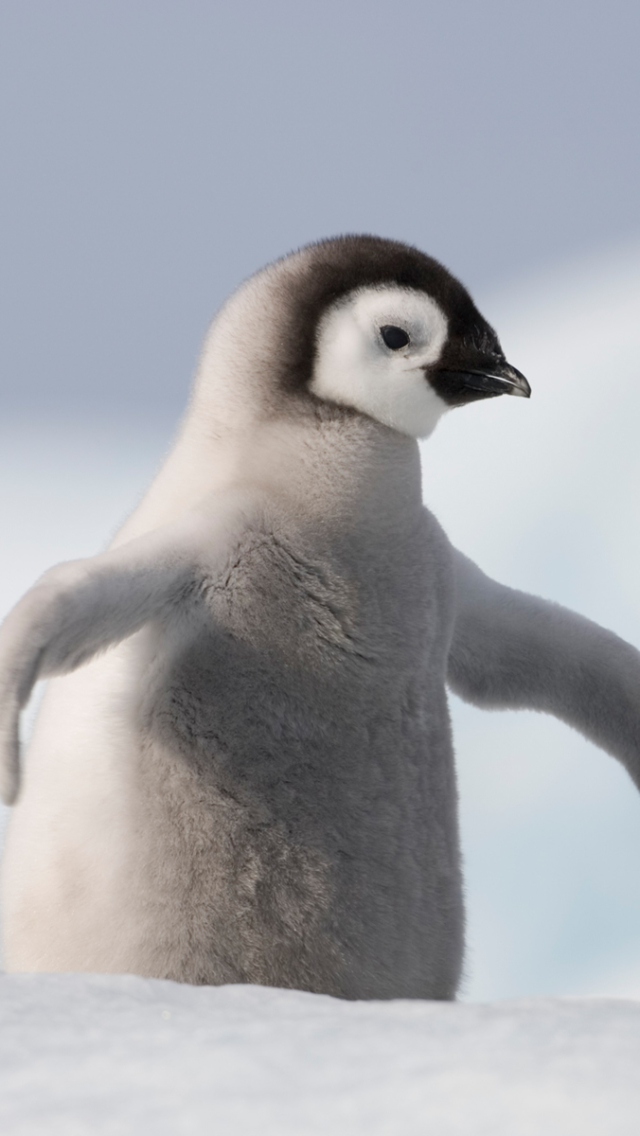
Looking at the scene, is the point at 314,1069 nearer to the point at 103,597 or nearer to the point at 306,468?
the point at 103,597

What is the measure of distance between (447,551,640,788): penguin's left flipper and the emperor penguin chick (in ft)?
0.50

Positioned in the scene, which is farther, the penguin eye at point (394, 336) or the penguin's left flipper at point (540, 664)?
the penguin's left flipper at point (540, 664)


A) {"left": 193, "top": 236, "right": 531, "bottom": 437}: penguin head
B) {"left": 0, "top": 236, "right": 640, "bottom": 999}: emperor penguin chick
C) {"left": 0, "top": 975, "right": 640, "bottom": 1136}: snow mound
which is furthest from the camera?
{"left": 193, "top": 236, "right": 531, "bottom": 437}: penguin head

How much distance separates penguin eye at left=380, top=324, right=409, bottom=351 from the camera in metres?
1.16

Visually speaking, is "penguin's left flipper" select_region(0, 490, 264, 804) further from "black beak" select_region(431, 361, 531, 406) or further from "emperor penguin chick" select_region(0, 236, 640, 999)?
"black beak" select_region(431, 361, 531, 406)

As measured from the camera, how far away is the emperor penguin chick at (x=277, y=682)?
1050mm

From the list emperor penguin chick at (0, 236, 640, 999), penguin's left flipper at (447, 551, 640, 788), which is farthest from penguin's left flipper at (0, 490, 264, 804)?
penguin's left flipper at (447, 551, 640, 788)

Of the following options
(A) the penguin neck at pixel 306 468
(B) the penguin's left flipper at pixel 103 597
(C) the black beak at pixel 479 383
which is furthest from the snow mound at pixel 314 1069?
(C) the black beak at pixel 479 383

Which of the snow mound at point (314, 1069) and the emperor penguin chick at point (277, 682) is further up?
the emperor penguin chick at point (277, 682)

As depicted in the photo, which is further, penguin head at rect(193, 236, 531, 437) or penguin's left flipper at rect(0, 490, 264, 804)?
penguin head at rect(193, 236, 531, 437)

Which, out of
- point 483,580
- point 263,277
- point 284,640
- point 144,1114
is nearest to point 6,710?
point 284,640

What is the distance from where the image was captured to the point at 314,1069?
603mm

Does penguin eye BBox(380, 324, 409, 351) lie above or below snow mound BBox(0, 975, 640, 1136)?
above

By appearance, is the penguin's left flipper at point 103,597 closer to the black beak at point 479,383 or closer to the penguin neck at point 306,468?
the penguin neck at point 306,468
